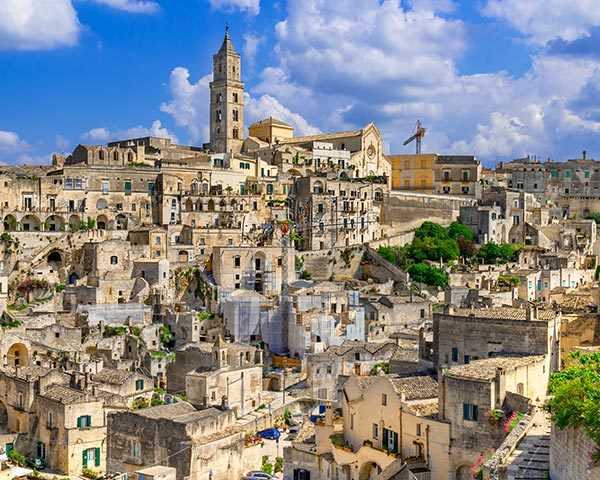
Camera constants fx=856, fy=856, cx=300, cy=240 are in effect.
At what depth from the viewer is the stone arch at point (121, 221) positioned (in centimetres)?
6438

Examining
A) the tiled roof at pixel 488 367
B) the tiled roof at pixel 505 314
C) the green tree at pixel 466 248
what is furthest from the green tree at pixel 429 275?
the tiled roof at pixel 488 367

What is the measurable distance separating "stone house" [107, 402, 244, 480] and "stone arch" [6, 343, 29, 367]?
1487cm

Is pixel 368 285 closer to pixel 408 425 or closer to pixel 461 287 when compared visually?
pixel 461 287

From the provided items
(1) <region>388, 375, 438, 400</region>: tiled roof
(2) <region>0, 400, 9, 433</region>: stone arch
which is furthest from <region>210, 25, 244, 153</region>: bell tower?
(1) <region>388, 375, 438, 400</region>: tiled roof

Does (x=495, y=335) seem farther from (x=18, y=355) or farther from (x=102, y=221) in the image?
(x=102, y=221)

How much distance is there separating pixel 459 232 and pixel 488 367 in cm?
4843

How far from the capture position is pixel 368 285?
6153cm

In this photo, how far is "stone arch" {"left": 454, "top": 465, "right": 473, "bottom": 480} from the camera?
23.8 meters

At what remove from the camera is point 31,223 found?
203 ft

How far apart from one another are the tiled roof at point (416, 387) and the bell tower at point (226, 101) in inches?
2427

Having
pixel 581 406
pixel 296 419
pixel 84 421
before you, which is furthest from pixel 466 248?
pixel 581 406

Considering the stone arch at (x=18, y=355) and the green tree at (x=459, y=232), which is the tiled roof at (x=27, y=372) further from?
the green tree at (x=459, y=232)

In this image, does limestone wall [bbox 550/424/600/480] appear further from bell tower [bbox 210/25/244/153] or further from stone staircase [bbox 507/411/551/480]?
bell tower [bbox 210/25/244/153]

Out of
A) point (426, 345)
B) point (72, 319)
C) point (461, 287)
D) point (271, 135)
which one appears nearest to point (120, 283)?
point (72, 319)
